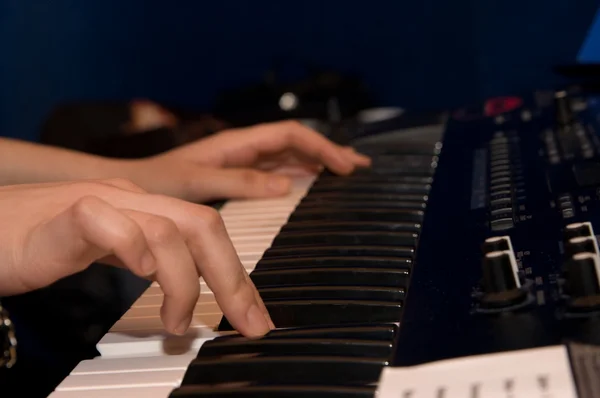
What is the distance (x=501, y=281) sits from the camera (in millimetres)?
665

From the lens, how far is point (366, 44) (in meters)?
2.61

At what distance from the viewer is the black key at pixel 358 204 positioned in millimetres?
1042

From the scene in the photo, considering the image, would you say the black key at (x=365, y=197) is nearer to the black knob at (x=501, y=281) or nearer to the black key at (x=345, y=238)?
the black key at (x=345, y=238)

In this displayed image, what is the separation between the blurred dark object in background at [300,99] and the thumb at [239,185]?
100cm

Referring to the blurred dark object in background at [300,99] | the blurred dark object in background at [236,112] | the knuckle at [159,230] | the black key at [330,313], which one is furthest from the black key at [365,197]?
the blurred dark object in background at [300,99]

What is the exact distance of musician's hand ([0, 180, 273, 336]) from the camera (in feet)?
2.18

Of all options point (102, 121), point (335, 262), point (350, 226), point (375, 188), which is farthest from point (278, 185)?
point (102, 121)

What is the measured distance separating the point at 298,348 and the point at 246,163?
0.76 m

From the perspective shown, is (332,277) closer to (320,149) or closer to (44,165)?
(320,149)

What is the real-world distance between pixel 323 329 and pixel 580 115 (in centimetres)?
79

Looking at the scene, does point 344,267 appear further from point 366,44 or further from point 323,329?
point 366,44

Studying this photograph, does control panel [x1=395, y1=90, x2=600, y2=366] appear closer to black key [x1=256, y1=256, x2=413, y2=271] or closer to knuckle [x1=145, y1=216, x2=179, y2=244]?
black key [x1=256, y1=256, x2=413, y2=271]

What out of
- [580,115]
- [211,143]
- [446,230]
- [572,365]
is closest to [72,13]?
[211,143]

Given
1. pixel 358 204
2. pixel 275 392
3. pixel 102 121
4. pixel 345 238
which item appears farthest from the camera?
pixel 102 121
